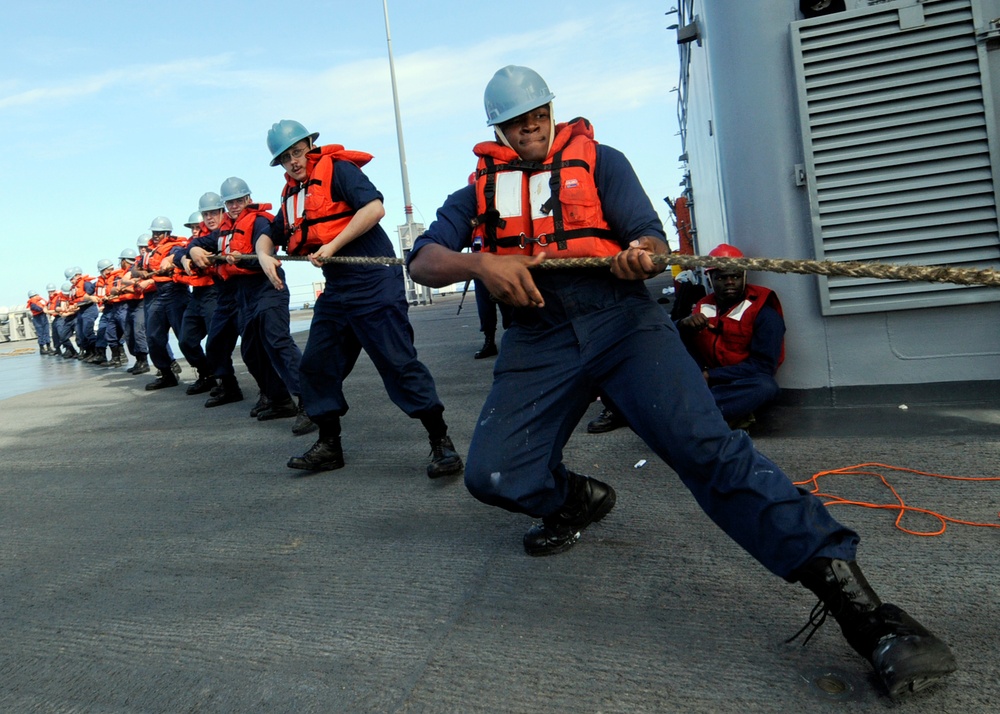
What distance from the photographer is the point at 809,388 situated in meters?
5.68

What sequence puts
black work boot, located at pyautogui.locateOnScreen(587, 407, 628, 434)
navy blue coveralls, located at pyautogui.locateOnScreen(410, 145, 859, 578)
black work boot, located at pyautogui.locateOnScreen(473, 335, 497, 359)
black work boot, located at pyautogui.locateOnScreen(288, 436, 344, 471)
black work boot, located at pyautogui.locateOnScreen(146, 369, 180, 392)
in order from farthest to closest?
black work boot, located at pyautogui.locateOnScreen(146, 369, 180, 392) → black work boot, located at pyautogui.locateOnScreen(473, 335, 497, 359) → black work boot, located at pyautogui.locateOnScreen(587, 407, 628, 434) → black work boot, located at pyautogui.locateOnScreen(288, 436, 344, 471) → navy blue coveralls, located at pyautogui.locateOnScreen(410, 145, 859, 578)

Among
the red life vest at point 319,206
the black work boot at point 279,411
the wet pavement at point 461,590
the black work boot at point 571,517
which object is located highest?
the red life vest at point 319,206

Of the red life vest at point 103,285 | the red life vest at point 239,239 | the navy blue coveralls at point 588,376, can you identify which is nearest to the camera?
the navy blue coveralls at point 588,376

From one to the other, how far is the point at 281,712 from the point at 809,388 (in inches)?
167

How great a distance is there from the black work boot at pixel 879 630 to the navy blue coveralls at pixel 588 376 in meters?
0.33

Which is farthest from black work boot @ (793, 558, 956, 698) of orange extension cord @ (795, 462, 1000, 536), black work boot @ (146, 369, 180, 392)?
black work boot @ (146, 369, 180, 392)

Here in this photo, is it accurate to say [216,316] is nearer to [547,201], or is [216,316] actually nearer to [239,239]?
[239,239]

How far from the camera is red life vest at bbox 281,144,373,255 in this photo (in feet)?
17.0

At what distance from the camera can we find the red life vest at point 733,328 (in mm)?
5410

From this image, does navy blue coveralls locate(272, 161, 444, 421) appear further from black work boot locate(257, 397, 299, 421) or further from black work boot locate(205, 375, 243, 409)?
black work boot locate(205, 375, 243, 409)

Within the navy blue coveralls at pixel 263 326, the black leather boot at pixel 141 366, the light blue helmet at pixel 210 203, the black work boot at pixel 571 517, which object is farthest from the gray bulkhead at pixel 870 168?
the black leather boot at pixel 141 366

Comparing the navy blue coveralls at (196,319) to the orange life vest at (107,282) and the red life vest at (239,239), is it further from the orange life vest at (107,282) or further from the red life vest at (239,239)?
the orange life vest at (107,282)

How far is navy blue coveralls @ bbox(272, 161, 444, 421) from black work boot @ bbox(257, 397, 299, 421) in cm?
236

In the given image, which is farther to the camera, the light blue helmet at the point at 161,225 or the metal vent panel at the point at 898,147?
the light blue helmet at the point at 161,225
